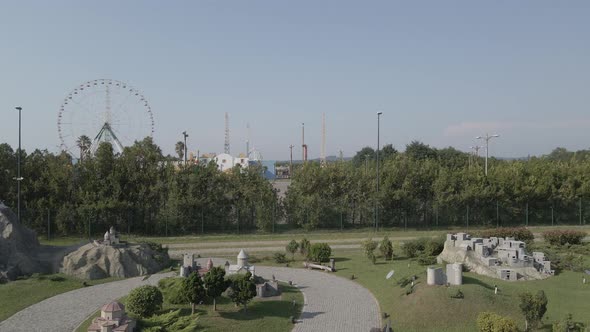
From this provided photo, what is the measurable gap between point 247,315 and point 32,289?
11681 mm

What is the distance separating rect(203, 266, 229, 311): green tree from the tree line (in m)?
23.0

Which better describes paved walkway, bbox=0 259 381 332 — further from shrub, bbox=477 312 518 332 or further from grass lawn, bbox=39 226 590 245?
grass lawn, bbox=39 226 590 245

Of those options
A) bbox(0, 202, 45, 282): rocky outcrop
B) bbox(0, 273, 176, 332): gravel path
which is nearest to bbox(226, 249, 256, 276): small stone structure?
bbox(0, 273, 176, 332): gravel path

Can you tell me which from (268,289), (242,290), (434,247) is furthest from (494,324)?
(434,247)

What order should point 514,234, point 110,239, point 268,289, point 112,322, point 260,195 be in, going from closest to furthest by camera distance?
point 112,322 → point 268,289 → point 110,239 → point 514,234 → point 260,195

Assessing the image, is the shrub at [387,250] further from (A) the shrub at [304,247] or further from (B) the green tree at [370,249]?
(A) the shrub at [304,247]

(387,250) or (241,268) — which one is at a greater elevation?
(387,250)

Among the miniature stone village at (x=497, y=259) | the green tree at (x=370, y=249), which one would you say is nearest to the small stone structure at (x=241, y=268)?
the green tree at (x=370, y=249)

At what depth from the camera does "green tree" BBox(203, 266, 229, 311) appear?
20.9 metres

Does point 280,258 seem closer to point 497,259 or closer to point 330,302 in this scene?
point 330,302

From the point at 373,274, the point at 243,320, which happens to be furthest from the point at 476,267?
the point at 243,320

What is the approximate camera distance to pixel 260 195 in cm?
4584

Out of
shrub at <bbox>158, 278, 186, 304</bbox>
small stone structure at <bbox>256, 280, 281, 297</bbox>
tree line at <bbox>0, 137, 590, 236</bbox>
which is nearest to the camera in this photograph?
shrub at <bbox>158, 278, 186, 304</bbox>

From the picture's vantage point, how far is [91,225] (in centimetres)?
4200
